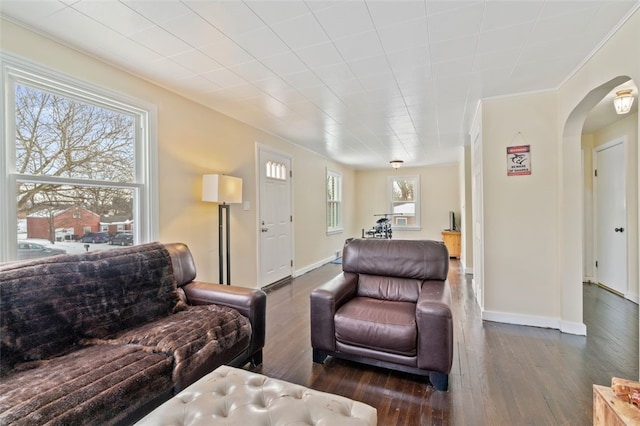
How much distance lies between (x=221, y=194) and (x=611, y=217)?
17.1ft

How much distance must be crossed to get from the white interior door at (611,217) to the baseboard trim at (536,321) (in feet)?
5.71

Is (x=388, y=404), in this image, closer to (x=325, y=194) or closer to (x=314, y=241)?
(x=314, y=241)

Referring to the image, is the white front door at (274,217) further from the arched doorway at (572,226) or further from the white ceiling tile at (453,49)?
the arched doorway at (572,226)

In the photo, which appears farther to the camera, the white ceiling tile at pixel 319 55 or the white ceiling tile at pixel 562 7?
the white ceiling tile at pixel 319 55

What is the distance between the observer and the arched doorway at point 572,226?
2.77 meters

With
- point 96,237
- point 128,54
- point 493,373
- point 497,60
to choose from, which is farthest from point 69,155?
point 493,373

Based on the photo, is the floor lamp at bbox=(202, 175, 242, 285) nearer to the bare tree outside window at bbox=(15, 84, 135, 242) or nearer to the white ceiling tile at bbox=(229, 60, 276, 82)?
the bare tree outside window at bbox=(15, 84, 135, 242)

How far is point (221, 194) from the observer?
10.3 ft

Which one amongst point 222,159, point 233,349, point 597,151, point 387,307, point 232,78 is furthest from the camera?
point 597,151

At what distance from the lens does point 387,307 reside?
89.7 inches

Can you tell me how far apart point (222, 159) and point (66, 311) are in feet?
7.59

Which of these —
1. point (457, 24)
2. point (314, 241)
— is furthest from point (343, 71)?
point (314, 241)

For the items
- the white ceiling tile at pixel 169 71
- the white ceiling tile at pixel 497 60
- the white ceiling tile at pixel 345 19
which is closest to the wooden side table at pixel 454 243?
the white ceiling tile at pixel 497 60

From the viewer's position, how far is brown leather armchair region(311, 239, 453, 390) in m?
1.92
